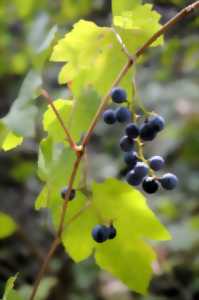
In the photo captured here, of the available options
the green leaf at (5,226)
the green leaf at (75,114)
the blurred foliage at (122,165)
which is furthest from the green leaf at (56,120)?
the blurred foliage at (122,165)

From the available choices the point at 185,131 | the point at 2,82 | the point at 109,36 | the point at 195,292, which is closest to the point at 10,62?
the point at 2,82

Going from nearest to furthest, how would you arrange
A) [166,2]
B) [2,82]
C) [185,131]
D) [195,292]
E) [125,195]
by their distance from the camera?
[125,195] → [166,2] → [195,292] → [185,131] → [2,82]

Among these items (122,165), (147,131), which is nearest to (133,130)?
(147,131)

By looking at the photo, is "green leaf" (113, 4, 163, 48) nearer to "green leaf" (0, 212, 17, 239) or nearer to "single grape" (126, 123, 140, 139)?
"single grape" (126, 123, 140, 139)

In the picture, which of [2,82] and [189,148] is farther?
[2,82]

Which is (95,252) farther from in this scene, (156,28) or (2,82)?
(2,82)

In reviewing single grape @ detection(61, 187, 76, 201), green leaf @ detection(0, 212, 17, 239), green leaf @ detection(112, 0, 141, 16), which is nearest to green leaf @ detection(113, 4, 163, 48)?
green leaf @ detection(112, 0, 141, 16)

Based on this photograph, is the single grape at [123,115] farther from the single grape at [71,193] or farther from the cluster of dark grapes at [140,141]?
the single grape at [71,193]
